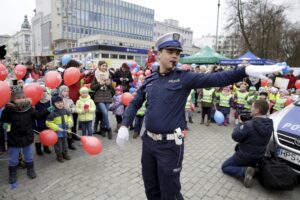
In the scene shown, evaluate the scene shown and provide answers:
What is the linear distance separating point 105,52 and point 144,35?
43.0m

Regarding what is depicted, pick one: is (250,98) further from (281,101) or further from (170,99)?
(170,99)

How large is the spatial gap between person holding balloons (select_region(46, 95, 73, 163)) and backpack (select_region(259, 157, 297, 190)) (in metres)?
3.80

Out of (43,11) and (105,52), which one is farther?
(43,11)

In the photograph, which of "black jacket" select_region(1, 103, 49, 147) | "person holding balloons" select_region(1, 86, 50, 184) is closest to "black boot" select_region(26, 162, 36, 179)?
"person holding balloons" select_region(1, 86, 50, 184)

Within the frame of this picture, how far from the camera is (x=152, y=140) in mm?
2447

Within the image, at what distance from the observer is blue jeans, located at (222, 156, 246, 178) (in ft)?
13.3

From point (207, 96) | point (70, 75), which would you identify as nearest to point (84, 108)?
point (70, 75)

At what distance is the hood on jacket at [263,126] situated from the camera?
378cm

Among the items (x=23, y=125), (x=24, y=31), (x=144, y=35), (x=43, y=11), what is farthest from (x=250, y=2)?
(x=24, y=31)

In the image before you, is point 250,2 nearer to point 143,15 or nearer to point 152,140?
point 152,140

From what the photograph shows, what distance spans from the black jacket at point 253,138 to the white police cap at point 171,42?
7.36 ft

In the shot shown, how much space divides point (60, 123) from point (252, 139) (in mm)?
3674

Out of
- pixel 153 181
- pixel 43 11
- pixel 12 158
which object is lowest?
pixel 12 158

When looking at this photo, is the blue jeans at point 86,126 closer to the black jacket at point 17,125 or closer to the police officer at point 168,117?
the black jacket at point 17,125
